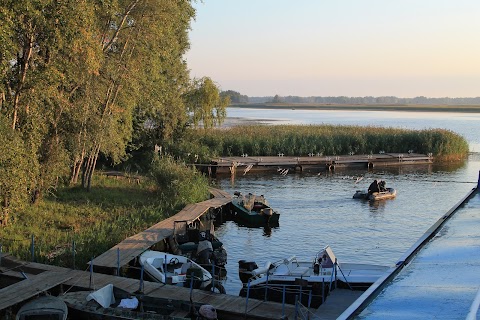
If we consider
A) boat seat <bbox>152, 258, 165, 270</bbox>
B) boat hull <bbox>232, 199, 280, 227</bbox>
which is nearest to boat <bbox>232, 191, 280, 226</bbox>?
boat hull <bbox>232, 199, 280, 227</bbox>

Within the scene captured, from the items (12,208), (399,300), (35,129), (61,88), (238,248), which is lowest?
(238,248)

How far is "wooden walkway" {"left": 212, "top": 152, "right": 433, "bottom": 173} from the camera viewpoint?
52.2m

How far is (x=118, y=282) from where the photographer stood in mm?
18031

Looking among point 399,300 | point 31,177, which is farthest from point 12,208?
point 399,300

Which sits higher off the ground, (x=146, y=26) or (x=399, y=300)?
(x=146, y=26)

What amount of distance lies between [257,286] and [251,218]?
506 inches

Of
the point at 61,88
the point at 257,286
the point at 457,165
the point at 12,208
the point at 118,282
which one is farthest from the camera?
the point at 457,165

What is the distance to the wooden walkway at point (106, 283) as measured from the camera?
52.1ft

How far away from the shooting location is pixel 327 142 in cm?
6256

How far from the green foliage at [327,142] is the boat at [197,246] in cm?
3099

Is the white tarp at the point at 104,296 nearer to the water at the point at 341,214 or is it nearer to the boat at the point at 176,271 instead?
the boat at the point at 176,271

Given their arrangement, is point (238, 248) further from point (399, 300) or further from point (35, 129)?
point (399, 300)

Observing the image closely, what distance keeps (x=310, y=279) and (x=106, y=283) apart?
6.88m

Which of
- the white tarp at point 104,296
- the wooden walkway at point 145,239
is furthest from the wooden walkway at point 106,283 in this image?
the wooden walkway at point 145,239
